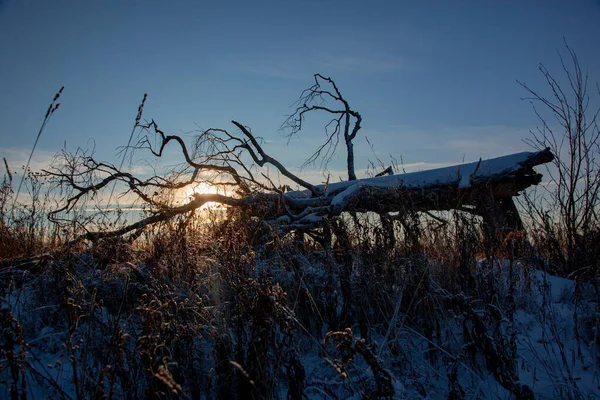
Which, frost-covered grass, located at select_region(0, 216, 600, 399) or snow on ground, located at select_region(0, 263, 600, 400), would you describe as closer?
frost-covered grass, located at select_region(0, 216, 600, 399)

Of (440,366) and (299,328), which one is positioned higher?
(299,328)

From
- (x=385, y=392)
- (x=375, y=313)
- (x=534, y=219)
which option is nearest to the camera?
(x=385, y=392)

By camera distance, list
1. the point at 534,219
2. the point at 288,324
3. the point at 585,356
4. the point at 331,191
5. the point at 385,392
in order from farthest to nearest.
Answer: the point at 331,191 < the point at 534,219 < the point at 585,356 < the point at 288,324 < the point at 385,392

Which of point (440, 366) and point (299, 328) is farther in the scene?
point (299, 328)

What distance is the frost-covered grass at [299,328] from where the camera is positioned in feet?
7.17

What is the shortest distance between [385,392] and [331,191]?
5740 millimetres

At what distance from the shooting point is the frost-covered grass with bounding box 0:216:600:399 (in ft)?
7.17

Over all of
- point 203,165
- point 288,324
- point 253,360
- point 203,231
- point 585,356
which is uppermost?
point 203,165

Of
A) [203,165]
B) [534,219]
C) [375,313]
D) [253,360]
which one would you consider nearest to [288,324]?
[253,360]

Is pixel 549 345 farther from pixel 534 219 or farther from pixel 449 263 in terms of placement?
pixel 534 219

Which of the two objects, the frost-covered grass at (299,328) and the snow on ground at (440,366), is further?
the snow on ground at (440,366)

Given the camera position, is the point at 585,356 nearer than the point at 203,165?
Yes

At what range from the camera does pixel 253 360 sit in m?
2.24

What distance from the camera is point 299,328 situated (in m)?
3.41
